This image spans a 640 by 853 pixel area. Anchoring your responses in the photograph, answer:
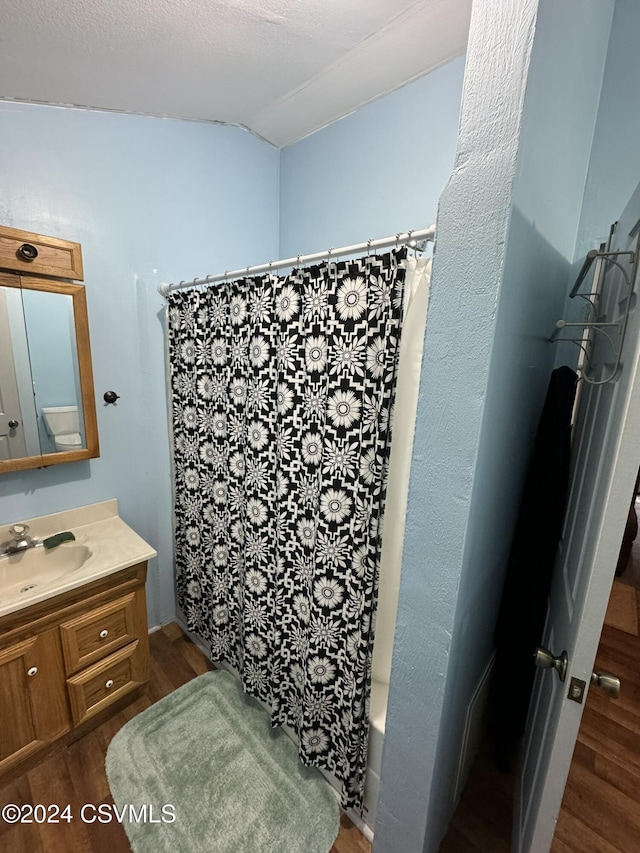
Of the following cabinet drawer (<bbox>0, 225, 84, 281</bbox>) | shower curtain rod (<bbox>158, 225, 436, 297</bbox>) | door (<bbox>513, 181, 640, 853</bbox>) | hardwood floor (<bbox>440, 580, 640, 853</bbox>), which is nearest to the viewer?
door (<bbox>513, 181, 640, 853</bbox>)

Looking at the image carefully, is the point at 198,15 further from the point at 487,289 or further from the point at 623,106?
the point at 623,106

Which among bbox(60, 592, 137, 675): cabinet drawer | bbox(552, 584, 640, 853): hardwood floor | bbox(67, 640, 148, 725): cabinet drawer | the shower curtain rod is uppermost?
the shower curtain rod

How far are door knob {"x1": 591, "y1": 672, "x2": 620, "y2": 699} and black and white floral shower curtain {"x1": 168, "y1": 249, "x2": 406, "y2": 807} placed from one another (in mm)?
540

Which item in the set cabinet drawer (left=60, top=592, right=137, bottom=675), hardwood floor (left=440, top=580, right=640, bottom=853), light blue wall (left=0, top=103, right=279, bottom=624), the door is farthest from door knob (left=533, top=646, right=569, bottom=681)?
light blue wall (left=0, top=103, right=279, bottom=624)

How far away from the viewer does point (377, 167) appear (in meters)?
1.65

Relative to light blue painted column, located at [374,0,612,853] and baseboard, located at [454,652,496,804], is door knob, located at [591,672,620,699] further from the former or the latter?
baseboard, located at [454,652,496,804]

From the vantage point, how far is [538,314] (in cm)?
96

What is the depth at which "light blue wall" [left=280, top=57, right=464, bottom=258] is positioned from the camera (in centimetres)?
145

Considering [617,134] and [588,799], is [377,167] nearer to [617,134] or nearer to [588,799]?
[617,134]

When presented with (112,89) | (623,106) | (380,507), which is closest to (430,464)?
(380,507)

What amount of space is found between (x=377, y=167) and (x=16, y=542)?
7.42 feet

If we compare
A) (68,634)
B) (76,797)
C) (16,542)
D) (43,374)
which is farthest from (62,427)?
(76,797)

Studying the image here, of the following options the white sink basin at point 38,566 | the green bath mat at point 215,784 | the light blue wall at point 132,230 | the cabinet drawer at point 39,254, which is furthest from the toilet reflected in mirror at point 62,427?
the green bath mat at point 215,784

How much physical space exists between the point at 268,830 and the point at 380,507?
3.92ft
